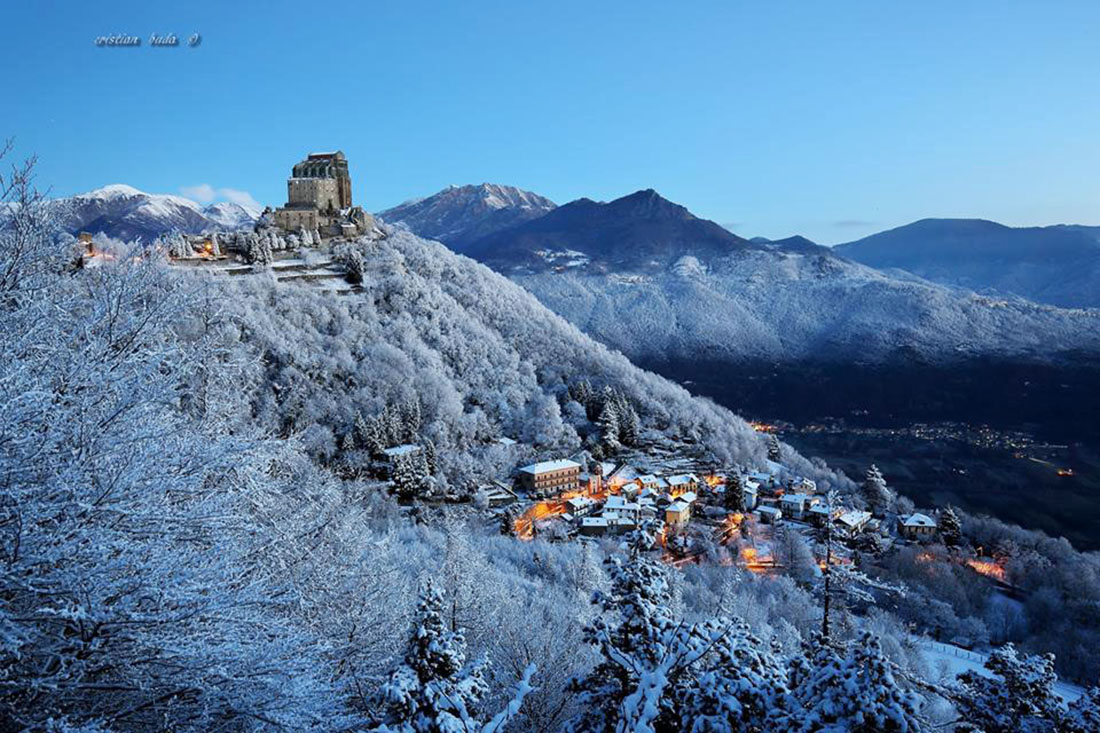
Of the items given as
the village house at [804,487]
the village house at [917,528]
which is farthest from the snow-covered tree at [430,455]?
the village house at [917,528]

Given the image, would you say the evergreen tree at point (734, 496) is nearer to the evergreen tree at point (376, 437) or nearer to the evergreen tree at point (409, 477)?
the evergreen tree at point (409, 477)

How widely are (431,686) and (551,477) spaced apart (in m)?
39.4

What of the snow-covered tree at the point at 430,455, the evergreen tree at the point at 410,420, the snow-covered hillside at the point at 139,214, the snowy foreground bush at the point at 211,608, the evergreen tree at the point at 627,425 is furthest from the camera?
the snow-covered hillside at the point at 139,214

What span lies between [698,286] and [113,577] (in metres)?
190

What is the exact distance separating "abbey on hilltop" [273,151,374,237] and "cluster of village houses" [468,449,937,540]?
42063 millimetres

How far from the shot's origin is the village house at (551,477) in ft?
142

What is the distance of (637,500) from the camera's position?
4144 cm

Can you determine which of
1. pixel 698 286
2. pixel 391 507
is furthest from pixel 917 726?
pixel 698 286

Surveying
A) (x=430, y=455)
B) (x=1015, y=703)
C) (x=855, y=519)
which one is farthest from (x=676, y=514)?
(x=1015, y=703)

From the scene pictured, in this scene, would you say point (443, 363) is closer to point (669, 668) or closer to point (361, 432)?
point (361, 432)

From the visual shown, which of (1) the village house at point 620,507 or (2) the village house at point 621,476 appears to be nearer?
(1) the village house at point 620,507

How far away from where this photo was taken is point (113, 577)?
380 cm

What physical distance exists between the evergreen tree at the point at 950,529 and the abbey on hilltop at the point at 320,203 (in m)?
66.1

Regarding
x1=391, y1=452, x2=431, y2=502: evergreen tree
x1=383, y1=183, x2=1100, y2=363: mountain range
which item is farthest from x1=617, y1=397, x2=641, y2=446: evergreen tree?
x1=383, y1=183, x2=1100, y2=363: mountain range
